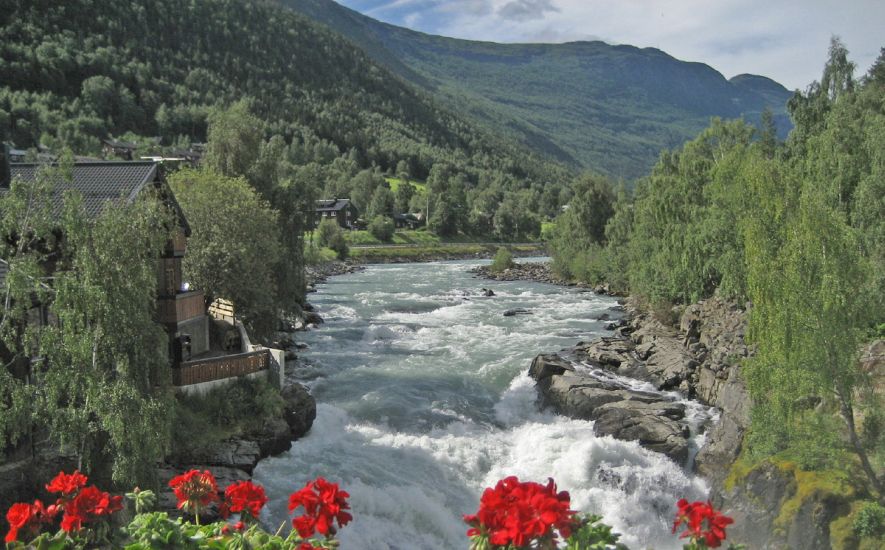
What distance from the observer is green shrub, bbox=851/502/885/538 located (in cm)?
1620

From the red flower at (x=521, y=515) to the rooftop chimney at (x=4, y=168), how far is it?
23938 millimetres

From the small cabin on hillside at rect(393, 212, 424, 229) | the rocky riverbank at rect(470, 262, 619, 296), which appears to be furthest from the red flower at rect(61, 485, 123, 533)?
the small cabin on hillside at rect(393, 212, 424, 229)

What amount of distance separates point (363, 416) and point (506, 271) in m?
70.9

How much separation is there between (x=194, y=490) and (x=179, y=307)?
1922 cm

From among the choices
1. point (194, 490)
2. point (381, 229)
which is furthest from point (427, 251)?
point (194, 490)

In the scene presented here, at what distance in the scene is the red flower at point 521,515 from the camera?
5.50 m

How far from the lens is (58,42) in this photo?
18675cm

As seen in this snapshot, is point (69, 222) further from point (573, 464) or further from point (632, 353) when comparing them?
point (632, 353)

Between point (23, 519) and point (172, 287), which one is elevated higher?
point (23, 519)

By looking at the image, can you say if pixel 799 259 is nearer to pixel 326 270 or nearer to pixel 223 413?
pixel 223 413

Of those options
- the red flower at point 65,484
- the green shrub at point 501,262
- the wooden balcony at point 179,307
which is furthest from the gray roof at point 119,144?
the red flower at point 65,484

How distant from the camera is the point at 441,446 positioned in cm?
2498

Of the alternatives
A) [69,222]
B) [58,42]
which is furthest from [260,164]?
[58,42]

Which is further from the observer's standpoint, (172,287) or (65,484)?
(172,287)
